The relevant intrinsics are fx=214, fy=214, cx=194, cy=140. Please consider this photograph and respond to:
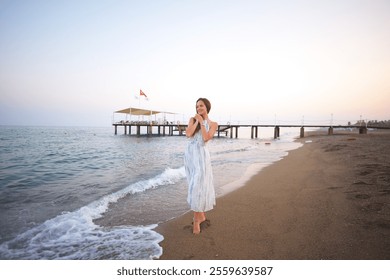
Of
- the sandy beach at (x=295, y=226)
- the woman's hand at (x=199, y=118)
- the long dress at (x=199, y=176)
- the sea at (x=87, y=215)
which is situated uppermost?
the woman's hand at (x=199, y=118)

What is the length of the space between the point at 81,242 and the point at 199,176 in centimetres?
212

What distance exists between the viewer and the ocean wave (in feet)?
9.75

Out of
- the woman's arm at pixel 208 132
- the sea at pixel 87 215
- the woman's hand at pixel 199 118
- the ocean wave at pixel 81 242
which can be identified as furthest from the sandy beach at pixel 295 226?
the woman's hand at pixel 199 118

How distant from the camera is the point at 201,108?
10.2 ft

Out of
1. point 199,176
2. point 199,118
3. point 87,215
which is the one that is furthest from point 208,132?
point 87,215

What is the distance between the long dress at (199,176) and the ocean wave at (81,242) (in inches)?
32.0

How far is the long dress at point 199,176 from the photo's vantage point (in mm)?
3145

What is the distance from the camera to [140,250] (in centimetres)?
296

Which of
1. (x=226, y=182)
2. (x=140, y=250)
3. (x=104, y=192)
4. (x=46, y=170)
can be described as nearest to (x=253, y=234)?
(x=140, y=250)

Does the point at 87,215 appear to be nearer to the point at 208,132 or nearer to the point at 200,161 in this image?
the point at 200,161

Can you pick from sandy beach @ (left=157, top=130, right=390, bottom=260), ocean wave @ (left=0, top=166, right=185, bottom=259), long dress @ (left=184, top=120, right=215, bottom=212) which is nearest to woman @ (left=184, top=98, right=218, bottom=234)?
long dress @ (left=184, top=120, right=215, bottom=212)

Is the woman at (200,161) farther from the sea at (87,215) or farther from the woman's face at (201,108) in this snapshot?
the sea at (87,215)

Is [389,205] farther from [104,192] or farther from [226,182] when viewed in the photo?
[104,192]

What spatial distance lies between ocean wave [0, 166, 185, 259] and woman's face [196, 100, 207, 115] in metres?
1.99
